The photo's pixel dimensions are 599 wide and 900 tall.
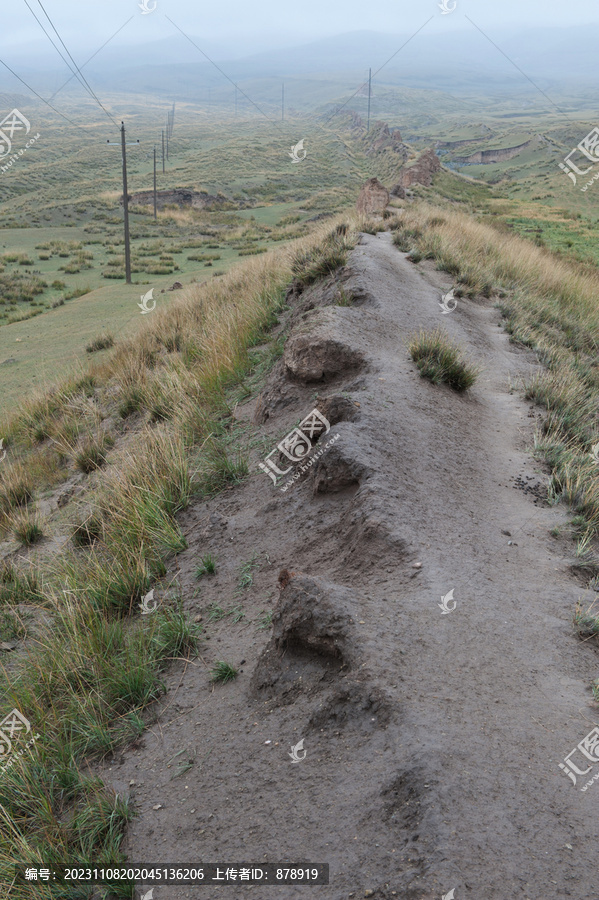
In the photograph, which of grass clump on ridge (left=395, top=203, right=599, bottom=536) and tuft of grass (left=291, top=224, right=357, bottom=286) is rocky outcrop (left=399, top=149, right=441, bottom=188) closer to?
grass clump on ridge (left=395, top=203, right=599, bottom=536)

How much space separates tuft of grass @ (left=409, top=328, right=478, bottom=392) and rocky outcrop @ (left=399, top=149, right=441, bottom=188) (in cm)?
3690

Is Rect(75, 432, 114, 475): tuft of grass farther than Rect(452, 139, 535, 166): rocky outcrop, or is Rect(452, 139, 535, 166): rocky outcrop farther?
Rect(452, 139, 535, 166): rocky outcrop

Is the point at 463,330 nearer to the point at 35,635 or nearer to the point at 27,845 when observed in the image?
the point at 35,635

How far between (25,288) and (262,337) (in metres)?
17.3

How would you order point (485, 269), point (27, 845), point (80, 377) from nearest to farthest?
point (27, 845)
point (80, 377)
point (485, 269)

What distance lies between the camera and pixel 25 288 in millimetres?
22609

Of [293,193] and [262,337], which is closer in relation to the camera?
[262,337]

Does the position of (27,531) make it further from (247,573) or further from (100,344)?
(100,344)

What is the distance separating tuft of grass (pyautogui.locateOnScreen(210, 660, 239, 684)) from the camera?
3354 mm

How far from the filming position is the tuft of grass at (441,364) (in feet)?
20.9

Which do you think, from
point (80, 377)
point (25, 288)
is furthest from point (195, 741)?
point (25, 288)
